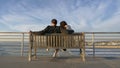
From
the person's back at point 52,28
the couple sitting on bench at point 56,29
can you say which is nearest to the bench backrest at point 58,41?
the couple sitting on bench at point 56,29

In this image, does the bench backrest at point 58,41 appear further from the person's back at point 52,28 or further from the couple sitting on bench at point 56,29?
the person's back at point 52,28

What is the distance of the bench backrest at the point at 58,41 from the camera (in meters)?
7.65

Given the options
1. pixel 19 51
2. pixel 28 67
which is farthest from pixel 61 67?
pixel 19 51

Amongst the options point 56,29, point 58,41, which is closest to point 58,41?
point 58,41

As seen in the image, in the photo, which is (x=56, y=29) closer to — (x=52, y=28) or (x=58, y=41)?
(x=52, y=28)

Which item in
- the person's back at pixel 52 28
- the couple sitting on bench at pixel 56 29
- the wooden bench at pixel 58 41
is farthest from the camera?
the person's back at pixel 52 28

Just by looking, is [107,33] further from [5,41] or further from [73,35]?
[5,41]

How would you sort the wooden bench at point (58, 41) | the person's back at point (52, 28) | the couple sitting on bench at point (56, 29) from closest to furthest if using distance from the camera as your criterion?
the wooden bench at point (58, 41) < the couple sitting on bench at point (56, 29) < the person's back at point (52, 28)

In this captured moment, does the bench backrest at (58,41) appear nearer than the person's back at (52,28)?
Yes

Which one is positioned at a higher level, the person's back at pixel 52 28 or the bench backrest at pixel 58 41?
the person's back at pixel 52 28

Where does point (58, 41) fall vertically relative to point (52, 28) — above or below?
below

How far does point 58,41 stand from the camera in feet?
25.2

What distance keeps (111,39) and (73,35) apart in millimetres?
3253

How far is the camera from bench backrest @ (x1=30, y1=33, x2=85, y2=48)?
7652 millimetres
